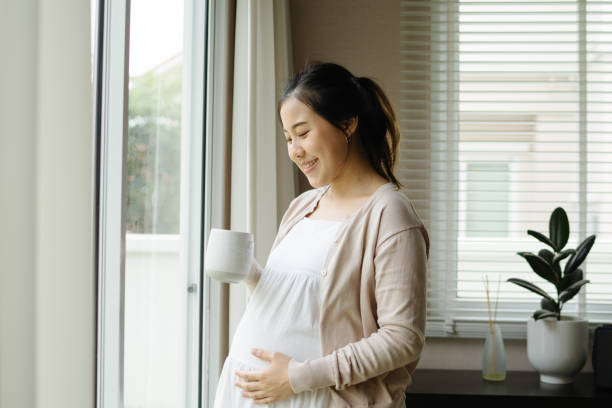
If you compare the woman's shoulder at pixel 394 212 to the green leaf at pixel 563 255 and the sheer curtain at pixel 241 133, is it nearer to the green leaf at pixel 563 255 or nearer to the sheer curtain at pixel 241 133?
the sheer curtain at pixel 241 133

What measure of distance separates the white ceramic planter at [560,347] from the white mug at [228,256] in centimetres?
149

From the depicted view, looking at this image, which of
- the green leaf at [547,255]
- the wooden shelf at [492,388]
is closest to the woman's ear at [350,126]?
the wooden shelf at [492,388]

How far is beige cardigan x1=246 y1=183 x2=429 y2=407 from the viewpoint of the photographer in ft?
3.43

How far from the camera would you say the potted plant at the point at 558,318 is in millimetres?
2184

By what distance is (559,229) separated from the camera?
2.22 metres

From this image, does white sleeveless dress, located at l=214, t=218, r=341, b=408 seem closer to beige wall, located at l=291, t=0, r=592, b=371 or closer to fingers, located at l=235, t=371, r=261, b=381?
fingers, located at l=235, t=371, r=261, b=381

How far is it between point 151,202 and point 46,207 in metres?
0.88

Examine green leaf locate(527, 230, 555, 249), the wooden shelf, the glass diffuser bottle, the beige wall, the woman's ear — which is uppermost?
the beige wall

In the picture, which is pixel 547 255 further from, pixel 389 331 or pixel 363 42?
pixel 389 331

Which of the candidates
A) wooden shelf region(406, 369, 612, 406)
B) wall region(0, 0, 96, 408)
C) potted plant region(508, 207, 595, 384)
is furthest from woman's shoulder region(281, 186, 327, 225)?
potted plant region(508, 207, 595, 384)

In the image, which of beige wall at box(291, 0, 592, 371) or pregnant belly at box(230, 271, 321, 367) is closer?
pregnant belly at box(230, 271, 321, 367)

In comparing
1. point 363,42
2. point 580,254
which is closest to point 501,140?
point 580,254

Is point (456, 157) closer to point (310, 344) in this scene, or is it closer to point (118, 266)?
point (310, 344)

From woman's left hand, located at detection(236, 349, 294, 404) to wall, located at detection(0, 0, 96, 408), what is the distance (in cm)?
46
